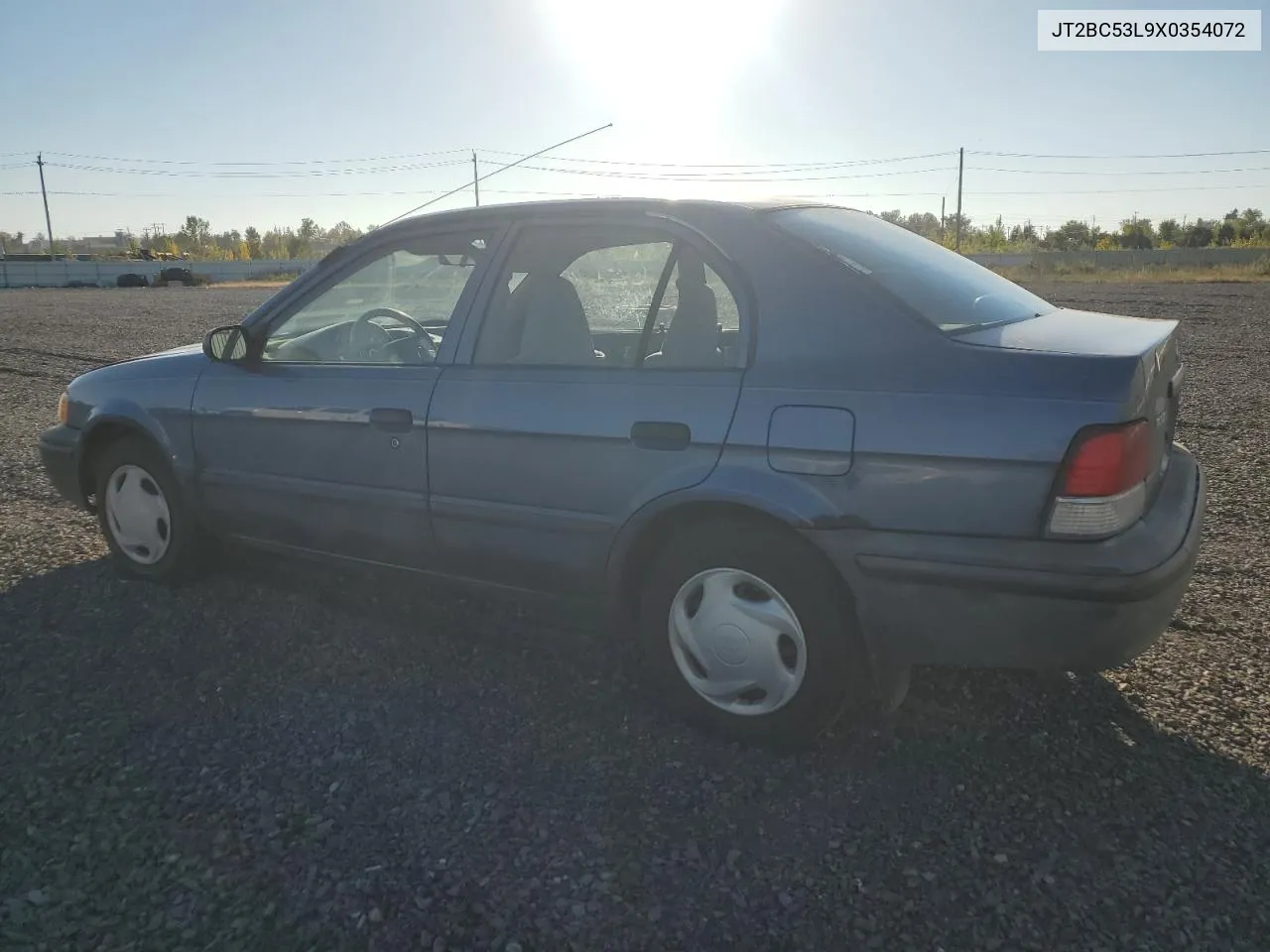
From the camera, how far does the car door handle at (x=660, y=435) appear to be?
2.88 meters

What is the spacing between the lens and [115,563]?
452 cm

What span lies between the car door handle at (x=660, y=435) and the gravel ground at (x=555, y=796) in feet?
2.32

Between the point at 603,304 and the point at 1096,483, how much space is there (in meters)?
1.88

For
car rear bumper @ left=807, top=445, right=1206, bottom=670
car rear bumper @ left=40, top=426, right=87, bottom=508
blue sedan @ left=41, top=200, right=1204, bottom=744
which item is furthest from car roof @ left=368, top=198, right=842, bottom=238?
car rear bumper @ left=40, top=426, right=87, bottom=508

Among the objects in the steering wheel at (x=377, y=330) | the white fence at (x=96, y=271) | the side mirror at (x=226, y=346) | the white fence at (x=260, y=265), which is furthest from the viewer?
the white fence at (x=96, y=271)

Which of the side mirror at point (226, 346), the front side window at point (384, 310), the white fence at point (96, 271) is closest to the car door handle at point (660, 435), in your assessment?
the front side window at point (384, 310)

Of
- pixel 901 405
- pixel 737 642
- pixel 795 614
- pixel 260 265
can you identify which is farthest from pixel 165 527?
pixel 260 265

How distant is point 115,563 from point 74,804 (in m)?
2.09

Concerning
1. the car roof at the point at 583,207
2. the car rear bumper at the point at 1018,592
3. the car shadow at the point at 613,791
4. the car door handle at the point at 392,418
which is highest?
the car roof at the point at 583,207

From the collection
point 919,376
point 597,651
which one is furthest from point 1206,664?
point 597,651

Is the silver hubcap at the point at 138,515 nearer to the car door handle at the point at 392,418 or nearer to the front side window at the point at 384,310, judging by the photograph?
the front side window at the point at 384,310

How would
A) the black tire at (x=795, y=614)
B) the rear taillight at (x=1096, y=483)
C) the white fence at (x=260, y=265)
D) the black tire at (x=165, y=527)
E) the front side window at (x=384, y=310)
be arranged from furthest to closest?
the white fence at (x=260, y=265) → the black tire at (x=165, y=527) → the front side window at (x=384, y=310) → the black tire at (x=795, y=614) → the rear taillight at (x=1096, y=483)

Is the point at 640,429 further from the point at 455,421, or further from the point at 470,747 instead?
the point at 470,747

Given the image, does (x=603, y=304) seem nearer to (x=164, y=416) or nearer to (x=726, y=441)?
(x=726, y=441)
